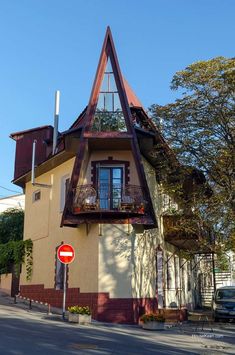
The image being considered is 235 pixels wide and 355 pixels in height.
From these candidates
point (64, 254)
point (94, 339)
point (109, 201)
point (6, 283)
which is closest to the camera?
point (94, 339)

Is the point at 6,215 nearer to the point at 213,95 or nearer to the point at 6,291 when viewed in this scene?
the point at 6,291

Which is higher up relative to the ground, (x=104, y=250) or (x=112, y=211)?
(x=112, y=211)

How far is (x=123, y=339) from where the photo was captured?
14023 millimetres

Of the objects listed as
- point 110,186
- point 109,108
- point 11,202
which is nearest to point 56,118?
point 109,108

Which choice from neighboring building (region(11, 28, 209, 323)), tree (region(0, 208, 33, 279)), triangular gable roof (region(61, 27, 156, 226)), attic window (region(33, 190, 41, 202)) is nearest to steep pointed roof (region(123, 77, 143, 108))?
neighboring building (region(11, 28, 209, 323))

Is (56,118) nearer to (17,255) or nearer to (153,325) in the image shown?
(17,255)

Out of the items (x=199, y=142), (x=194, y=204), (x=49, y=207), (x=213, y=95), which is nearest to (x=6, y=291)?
(x=49, y=207)

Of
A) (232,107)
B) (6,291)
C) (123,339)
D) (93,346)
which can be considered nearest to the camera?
(93,346)

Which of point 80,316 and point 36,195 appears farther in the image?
point 36,195

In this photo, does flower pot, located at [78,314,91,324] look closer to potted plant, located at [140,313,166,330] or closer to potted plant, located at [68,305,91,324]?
potted plant, located at [68,305,91,324]

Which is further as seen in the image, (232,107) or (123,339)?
(232,107)

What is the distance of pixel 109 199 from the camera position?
20.3 m

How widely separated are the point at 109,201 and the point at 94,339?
7.76 meters

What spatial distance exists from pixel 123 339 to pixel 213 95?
36.0 ft
